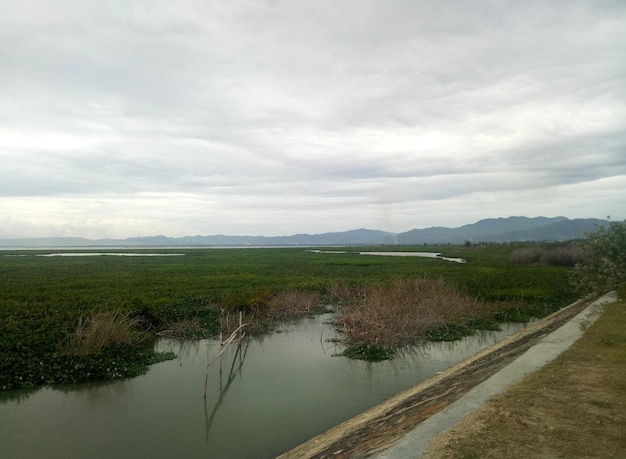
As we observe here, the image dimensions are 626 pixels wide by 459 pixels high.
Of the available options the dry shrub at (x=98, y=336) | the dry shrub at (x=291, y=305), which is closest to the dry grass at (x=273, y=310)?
the dry shrub at (x=291, y=305)

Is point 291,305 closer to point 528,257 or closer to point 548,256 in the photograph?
point 548,256

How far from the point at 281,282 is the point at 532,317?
16699 mm

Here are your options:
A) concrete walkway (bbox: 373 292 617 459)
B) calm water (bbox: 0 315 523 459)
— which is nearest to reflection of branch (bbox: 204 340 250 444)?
calm water (bbox: 0 315 523 459)

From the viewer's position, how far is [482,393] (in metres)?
6.97

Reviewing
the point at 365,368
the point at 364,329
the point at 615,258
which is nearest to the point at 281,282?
the point at 364,329

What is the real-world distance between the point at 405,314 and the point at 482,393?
11452 mm

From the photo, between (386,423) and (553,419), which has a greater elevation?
(553,419)

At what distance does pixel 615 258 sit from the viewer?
18609 millimetres

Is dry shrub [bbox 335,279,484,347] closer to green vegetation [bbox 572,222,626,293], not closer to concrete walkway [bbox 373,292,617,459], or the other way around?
green vegetation [bbox 572,222,626,293]

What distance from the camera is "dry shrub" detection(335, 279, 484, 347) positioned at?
1622 centimetres

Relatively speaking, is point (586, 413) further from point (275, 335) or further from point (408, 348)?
point (275, 335)

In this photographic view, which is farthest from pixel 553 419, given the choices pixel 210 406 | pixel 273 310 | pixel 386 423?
pixel 273 310

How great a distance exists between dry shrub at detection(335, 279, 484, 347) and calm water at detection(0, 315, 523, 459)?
1385mm

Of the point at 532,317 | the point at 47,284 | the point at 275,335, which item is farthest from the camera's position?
the point at 47,284
